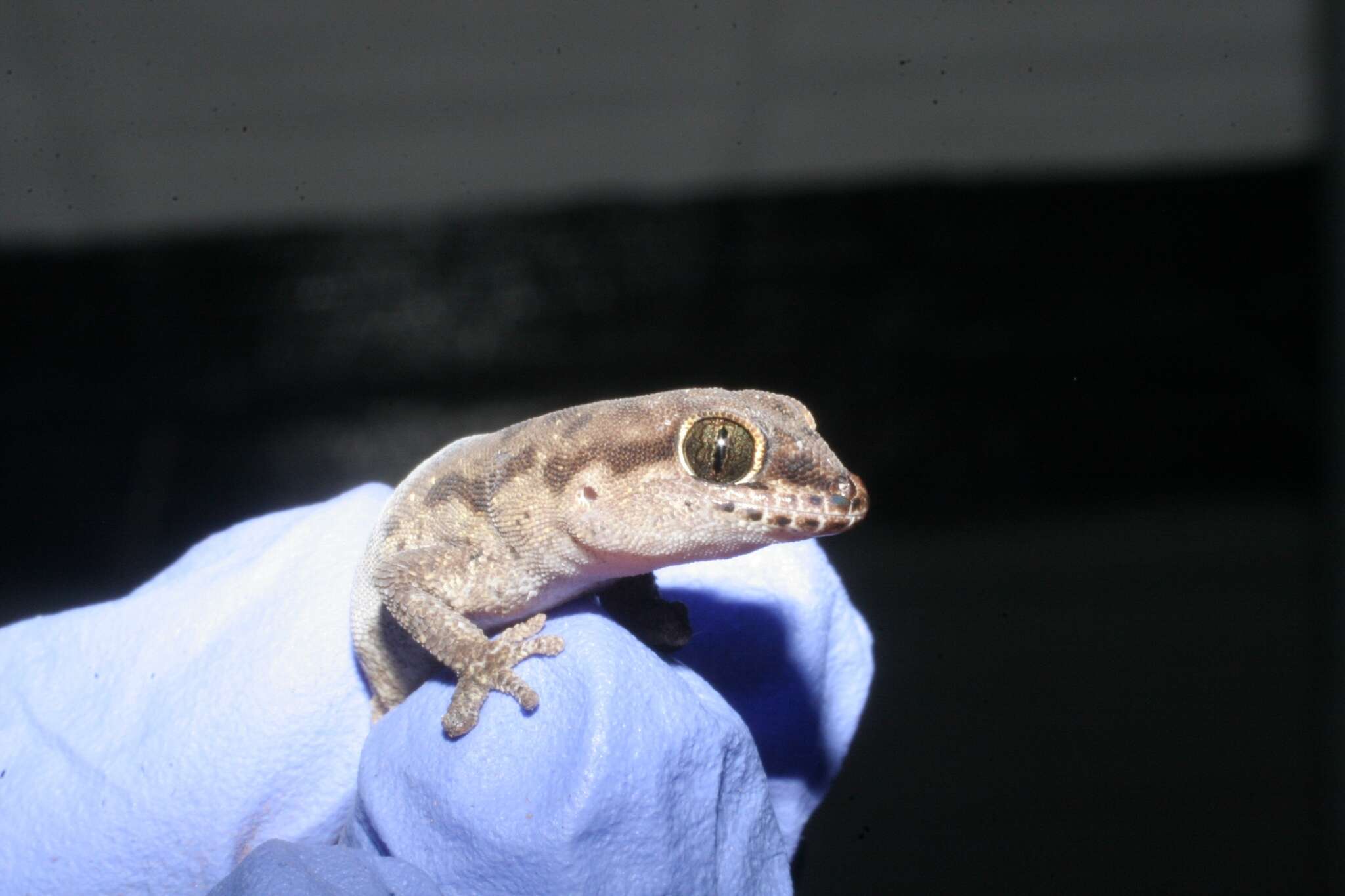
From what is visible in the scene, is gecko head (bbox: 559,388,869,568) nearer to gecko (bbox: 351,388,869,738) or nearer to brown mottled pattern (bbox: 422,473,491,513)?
gecko (bbox: 351,388,869,738)

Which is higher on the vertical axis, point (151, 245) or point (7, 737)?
point (151, 245)

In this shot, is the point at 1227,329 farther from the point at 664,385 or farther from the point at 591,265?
the point at 591,265

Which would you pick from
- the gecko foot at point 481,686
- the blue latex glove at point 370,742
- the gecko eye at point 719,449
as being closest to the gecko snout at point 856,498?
the gecko eye at point 719,449

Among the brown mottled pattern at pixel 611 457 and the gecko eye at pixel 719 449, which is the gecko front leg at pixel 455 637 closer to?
the brown mottled pattern at pixel 611 457

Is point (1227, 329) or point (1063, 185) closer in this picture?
point (1063, 185)

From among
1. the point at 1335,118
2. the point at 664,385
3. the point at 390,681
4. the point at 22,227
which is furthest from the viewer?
the point at 664,385

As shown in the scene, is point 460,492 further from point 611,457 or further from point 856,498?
point 856,498

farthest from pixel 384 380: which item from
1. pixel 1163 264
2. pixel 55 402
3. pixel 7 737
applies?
pixel 1163 264
